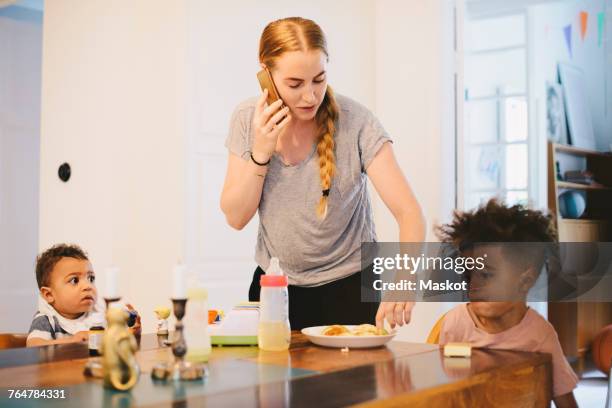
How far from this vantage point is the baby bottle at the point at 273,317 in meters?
1.49

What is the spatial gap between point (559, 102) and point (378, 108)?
273 cm

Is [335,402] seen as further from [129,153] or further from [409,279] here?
[129,153]

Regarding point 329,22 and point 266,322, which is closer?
point 266,322

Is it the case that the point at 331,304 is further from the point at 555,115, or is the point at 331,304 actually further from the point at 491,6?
the point at 555,115

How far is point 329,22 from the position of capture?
3.86m

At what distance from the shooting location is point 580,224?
19.4ft

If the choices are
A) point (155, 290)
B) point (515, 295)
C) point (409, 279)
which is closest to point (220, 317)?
point (409, 279)

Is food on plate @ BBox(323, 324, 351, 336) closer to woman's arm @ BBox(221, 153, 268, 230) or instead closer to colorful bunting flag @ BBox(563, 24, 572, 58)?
woman's arm @ BBox(221, 153, 268, 230)

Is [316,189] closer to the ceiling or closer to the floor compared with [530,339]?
closer to the ceiling

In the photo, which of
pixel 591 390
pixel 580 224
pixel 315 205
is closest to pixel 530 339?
pixel 315 205

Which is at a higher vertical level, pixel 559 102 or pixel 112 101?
pixel 559 102

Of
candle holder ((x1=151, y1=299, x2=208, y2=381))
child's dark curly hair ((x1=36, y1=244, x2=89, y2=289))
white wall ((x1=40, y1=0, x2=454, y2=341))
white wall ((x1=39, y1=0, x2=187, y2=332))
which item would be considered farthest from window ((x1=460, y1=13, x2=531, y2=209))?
candle holder ((x1=151, y1=299, x2=208, y2=381))

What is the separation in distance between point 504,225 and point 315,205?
18.7 inches

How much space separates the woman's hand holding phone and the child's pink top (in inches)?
24.4
